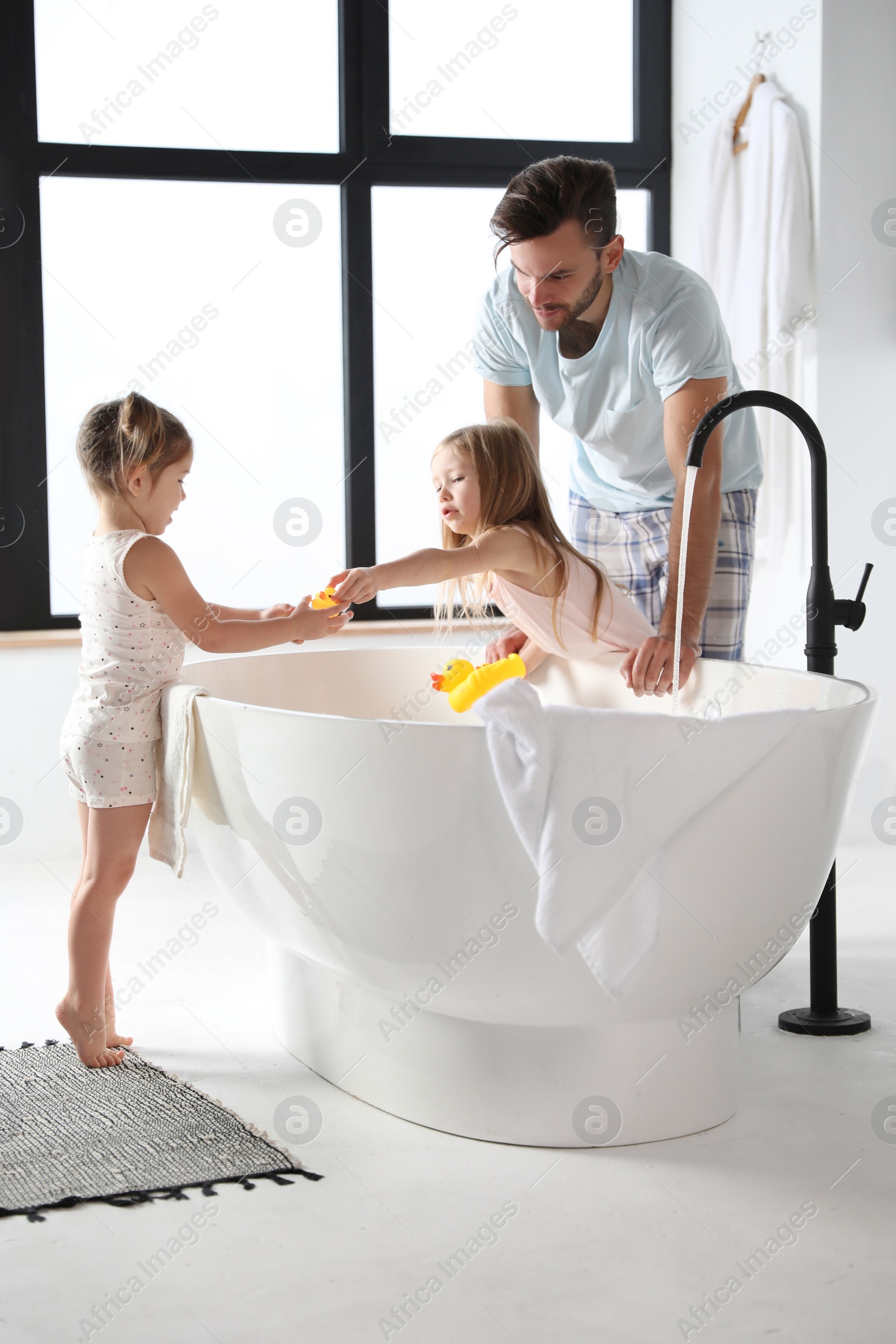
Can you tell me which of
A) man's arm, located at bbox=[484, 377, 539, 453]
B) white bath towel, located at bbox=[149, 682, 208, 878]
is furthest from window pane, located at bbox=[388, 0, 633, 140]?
white bath towel, located at bbox=[149, 682, 208, 878]

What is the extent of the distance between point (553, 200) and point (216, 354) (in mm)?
1489

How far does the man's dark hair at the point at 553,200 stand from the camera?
5.82 ft

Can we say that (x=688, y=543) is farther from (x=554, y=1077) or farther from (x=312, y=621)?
(x=554, y=1077)

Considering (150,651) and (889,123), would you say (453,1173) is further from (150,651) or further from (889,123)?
(889,123)

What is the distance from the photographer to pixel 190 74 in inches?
119

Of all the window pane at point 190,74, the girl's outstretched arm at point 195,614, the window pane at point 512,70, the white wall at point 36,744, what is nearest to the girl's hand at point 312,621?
the girl's outstretched arm at point 195,614

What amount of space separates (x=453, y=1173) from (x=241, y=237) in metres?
2.40

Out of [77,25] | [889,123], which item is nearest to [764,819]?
[889,123]

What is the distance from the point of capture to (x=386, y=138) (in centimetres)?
312

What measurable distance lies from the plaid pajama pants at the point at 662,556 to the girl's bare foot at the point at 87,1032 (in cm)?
106

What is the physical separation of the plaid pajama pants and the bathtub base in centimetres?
70

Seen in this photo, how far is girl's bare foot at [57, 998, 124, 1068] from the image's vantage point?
1711 millimetres

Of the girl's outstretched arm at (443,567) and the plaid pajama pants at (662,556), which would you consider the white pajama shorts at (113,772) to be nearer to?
the girl's outstretched arm at (443,567)

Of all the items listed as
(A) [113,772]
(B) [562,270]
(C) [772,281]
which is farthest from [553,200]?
(C) [772,281]
